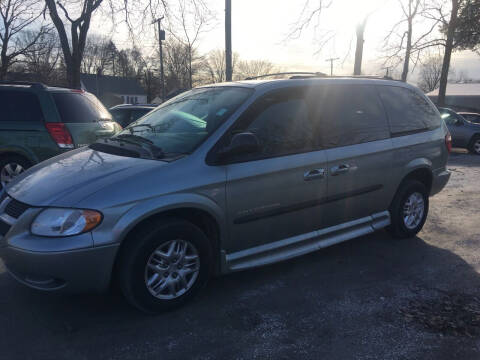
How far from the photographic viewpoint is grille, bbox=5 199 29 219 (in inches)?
116

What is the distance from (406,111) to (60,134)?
187 inches

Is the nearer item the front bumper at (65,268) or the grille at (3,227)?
the front bumper at (65,268)

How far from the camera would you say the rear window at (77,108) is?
6.21 metres

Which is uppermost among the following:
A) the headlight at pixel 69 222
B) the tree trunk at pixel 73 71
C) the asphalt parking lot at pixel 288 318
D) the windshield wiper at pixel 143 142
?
the tree trunk at pixel 73 71

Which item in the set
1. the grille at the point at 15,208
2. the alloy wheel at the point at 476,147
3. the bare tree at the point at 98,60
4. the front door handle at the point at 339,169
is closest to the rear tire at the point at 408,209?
the front door handle at the point at 339,169

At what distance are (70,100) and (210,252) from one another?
4357mm

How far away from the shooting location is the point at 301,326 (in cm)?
300

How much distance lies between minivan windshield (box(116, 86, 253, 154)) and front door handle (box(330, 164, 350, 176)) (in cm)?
108

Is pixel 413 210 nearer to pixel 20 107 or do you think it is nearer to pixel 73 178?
pixel 73 178

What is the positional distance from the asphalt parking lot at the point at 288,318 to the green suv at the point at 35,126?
2.50 m

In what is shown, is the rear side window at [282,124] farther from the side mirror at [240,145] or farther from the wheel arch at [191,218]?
the wheel arch at [191,218]

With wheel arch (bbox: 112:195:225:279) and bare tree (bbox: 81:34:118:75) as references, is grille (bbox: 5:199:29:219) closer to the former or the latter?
wheel arch (bbox: 112:195:225:279)

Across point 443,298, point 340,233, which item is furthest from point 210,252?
point 443,298

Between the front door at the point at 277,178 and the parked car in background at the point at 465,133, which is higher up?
the front door at the point at 277,178
